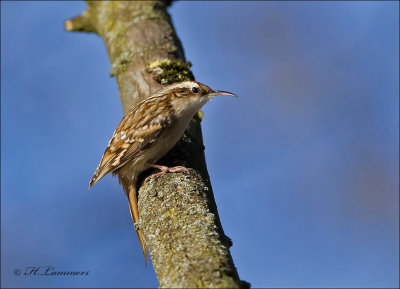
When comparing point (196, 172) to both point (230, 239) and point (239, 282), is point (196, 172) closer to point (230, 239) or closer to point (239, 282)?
point (230, 239)

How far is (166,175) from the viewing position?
2.16 m

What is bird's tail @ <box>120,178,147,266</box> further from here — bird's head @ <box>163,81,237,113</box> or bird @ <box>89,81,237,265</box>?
bird's head @ <box>163,81,237,113</box>

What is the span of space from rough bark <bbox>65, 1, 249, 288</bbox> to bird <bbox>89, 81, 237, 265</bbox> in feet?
0.23

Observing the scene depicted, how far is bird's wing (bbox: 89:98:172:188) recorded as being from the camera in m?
2.40

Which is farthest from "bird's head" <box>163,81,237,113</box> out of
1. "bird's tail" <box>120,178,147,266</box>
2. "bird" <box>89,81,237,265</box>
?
"bird's tail" <box>120,178,147,266</box>

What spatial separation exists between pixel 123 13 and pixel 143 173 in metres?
1.29

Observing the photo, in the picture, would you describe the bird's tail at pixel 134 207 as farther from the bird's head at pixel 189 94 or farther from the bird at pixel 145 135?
the bird's head at pixel 189 94

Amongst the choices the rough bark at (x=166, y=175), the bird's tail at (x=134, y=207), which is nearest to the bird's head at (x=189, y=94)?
the rough bark at (x=166, y=175)

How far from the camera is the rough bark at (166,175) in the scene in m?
1.50

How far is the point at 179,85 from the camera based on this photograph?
2.61m

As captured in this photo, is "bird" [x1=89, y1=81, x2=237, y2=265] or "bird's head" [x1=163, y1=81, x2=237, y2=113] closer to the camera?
"bird" [x1=89, y1=81, x2=237, y2=265]

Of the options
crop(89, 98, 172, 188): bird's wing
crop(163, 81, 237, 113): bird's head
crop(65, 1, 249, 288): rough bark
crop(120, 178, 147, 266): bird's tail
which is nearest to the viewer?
crop(65, 1, 249, 288): rough bark

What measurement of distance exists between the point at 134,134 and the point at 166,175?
39 cm

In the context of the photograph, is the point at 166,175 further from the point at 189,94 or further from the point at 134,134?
the point at 189,94
